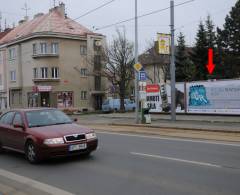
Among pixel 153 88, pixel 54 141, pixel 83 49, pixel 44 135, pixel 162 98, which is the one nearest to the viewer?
pixel 54 141

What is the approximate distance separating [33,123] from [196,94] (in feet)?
59.1

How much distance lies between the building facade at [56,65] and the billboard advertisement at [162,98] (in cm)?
1974

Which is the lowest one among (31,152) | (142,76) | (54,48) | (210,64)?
(31,152)

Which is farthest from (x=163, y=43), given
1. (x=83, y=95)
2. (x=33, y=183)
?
(x=83, y=95)

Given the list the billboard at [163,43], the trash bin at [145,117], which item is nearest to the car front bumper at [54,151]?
the trash bin at [145,117]

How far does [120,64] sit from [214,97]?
23148 mm

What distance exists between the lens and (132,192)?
6867 millimetres

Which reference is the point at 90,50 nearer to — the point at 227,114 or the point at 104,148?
the point at 227,114

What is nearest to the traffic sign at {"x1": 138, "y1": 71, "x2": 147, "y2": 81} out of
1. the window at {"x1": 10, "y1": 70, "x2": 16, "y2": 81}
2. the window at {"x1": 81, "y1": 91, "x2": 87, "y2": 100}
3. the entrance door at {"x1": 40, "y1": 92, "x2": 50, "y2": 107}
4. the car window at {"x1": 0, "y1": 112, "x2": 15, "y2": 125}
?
the car window at {"x1": 0, "y1": 112, "x2": 15, "y2": 125}

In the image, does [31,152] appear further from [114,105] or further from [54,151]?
[114,105]

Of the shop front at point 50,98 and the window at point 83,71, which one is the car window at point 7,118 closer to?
the shop front at point 50,98

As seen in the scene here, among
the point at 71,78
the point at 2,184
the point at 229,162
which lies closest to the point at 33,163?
the point at 2,184

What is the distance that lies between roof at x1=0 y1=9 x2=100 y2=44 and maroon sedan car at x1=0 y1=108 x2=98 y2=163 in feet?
129

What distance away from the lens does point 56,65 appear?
49.8 metres
